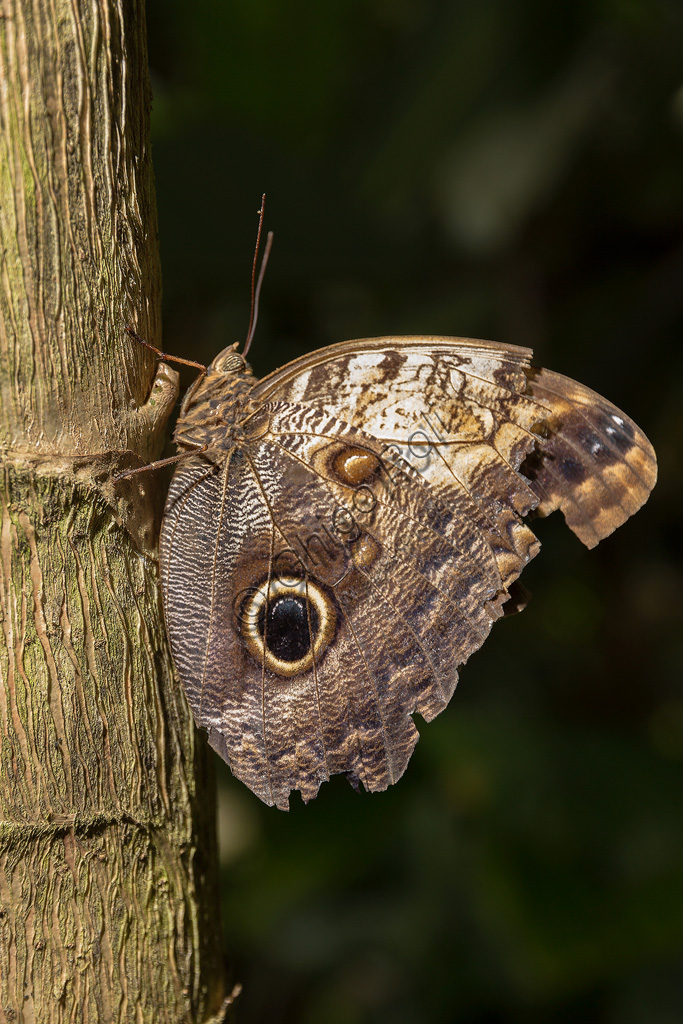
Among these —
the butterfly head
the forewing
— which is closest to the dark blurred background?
the butterfly head

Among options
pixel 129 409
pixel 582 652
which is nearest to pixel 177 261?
pixel 129 409

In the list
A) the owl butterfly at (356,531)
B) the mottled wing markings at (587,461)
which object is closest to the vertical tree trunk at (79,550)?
the owl butterfly at (356,531)

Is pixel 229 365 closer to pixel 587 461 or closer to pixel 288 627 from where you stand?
pixel 288 627

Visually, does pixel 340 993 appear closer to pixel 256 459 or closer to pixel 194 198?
pixel 256 459

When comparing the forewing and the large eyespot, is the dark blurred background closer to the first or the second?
the forewing

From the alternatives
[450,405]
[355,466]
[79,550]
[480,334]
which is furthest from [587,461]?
[480,334]

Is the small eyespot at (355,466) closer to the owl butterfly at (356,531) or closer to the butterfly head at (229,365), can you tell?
the owl butterfly at (356,531)

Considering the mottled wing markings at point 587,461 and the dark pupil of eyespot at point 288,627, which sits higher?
the mottled wing markings at point 587,461
